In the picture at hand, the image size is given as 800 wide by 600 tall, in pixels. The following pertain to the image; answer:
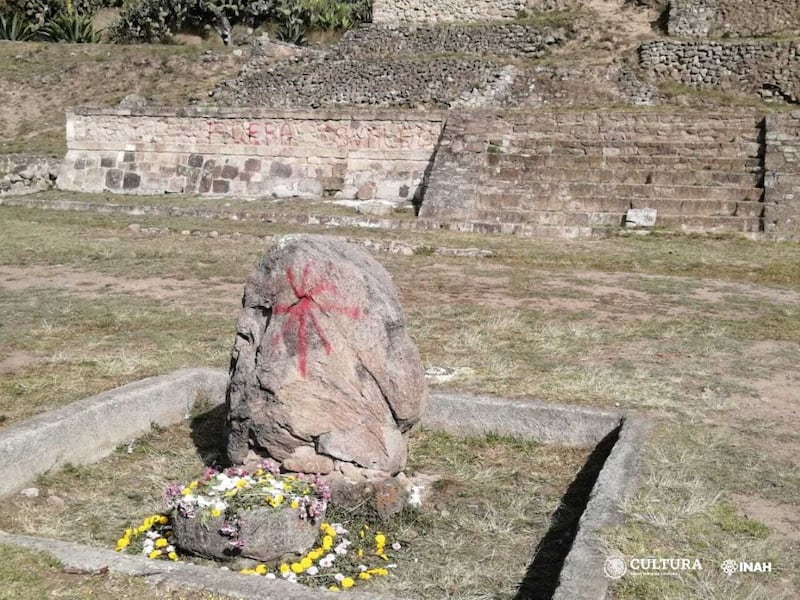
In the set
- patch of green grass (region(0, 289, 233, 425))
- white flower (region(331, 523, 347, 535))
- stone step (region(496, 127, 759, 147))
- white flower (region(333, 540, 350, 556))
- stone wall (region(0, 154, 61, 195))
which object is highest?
stone step (region(496, 127, 759, 147))

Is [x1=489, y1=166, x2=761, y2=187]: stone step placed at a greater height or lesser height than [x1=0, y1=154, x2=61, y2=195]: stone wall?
greater

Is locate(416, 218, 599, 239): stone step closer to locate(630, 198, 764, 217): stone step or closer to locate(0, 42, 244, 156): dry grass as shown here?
locate(630, 198, 764, 217): stone step

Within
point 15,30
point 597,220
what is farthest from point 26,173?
point 15,30

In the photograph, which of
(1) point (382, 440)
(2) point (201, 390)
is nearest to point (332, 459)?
(1) point (382, 440)

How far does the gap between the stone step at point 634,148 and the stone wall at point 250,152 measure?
7.00ft

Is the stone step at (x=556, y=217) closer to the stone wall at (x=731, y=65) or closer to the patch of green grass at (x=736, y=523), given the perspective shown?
the patch of green grass at (x=736, y=523)

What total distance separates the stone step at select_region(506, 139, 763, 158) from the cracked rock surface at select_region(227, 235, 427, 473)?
501 inches

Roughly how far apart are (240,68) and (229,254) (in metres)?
17.8

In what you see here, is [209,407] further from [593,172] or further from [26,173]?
[26,173]

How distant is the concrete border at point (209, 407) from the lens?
3.16 m

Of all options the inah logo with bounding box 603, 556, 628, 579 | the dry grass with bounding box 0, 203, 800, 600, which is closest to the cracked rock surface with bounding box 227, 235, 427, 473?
the dry grass with bounding box 0, 203, 800, 600

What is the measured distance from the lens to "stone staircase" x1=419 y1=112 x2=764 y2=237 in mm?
14281

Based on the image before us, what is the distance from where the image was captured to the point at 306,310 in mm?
4219

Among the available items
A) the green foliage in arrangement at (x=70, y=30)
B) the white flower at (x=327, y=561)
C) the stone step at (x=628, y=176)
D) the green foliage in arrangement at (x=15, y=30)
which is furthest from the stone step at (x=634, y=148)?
the green foliage in arrangement at (x=15, y=30)
